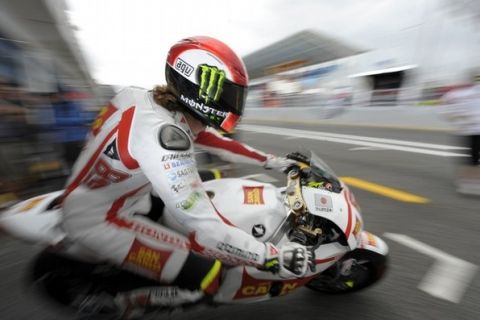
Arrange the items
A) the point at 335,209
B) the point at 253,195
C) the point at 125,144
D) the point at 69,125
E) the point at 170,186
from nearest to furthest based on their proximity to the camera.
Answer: the point at 170,186 → the point at 125,144 → the point at 335,209 → the point at 253,195 → the point at 69,125

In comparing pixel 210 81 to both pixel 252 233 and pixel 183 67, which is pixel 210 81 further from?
pixel 252 233

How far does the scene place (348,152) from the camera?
901cm

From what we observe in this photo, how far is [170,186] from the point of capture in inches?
64.9

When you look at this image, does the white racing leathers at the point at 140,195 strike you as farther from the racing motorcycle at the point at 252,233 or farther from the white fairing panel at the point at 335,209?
the white fairing panel at the point at 335,209

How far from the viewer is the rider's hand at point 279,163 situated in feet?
8.40

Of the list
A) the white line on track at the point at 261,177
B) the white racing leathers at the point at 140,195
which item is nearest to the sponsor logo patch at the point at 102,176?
the white racing leathers at the point at 140,195

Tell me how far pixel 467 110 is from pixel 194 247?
520cm

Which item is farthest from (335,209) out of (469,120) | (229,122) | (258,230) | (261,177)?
(469,120)

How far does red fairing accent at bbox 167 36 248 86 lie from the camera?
6.51ft

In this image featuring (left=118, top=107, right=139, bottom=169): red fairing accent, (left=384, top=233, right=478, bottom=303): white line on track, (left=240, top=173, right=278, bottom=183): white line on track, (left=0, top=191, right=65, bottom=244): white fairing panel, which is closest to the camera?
(left=118, top=107, right=139, bottom=169): red fairing accent

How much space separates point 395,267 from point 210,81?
218 cm

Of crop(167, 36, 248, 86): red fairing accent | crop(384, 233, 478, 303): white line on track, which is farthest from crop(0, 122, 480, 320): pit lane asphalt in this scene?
crop(167, 36, 248, 86): red fairing accent

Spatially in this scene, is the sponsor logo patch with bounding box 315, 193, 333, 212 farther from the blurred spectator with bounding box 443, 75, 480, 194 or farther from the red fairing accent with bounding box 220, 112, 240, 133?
the blurred spectator with bounding box 443, 75, 480, 194

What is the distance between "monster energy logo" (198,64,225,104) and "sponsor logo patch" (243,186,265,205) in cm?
64
